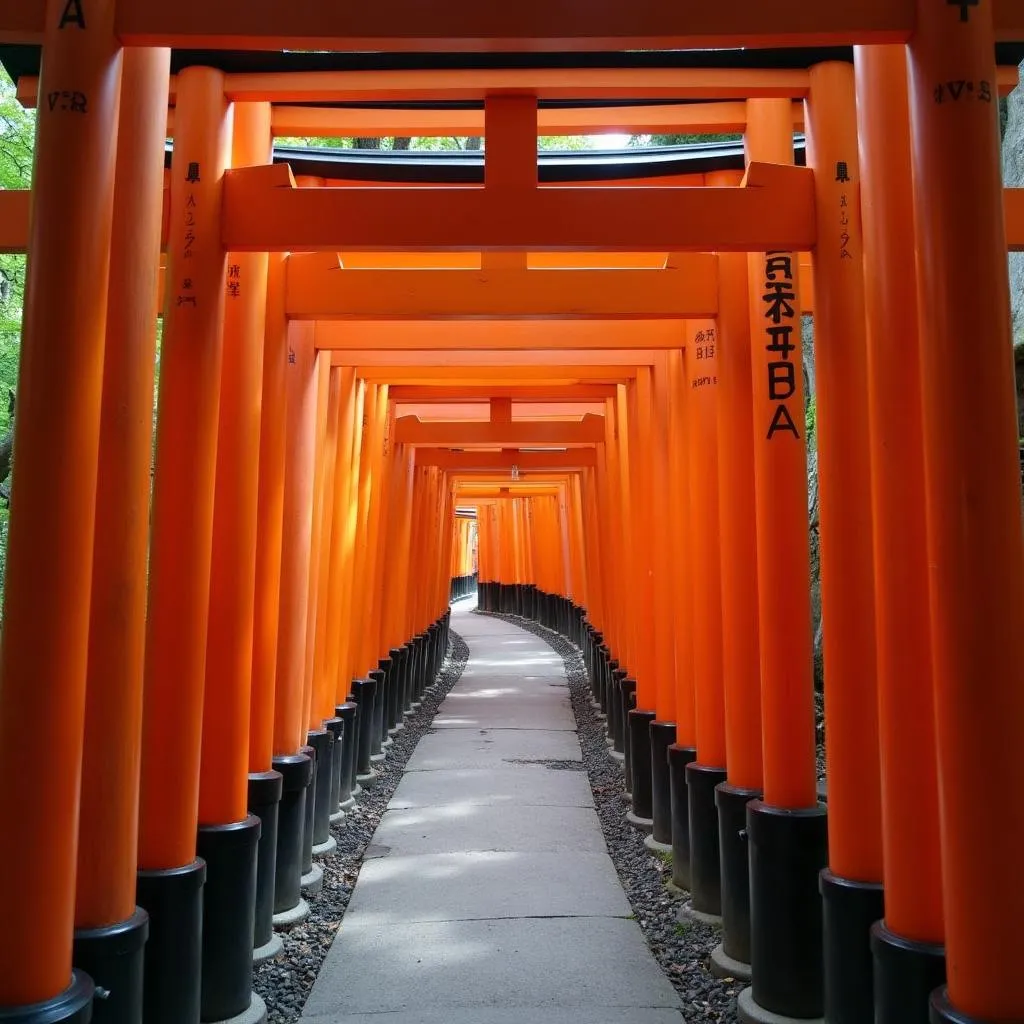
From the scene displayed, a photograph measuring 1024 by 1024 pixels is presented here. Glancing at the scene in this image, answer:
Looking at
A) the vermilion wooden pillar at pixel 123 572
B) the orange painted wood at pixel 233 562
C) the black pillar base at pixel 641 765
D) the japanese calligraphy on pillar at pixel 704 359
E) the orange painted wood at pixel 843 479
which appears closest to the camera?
the vermilion wooden pillar at pixel 123 572

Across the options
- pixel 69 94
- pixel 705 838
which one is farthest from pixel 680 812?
pixel 69 94

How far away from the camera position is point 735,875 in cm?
384

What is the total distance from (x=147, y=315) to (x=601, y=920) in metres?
3.42

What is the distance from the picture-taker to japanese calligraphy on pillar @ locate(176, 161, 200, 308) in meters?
3.13

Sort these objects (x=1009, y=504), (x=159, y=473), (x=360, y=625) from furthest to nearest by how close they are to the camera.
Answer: (x=360, y=625)
(x=159, y=473)
(x=1009, y=504)

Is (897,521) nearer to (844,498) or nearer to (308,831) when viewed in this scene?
(844,498)

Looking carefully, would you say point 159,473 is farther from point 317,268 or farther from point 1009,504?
point 1009,504

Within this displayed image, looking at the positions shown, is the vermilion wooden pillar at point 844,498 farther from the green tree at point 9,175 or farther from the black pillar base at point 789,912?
the green tree at point 9,175

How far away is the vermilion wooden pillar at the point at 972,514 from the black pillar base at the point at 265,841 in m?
2.63

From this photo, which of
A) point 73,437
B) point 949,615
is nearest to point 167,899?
point 73,437

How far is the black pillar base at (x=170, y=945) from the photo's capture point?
2.87 meters

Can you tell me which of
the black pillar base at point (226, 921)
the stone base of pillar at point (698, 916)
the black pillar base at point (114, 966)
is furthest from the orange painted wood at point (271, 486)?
the stone base of pillar at point (698, 916)

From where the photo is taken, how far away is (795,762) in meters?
3.42

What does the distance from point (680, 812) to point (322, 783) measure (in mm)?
2181
